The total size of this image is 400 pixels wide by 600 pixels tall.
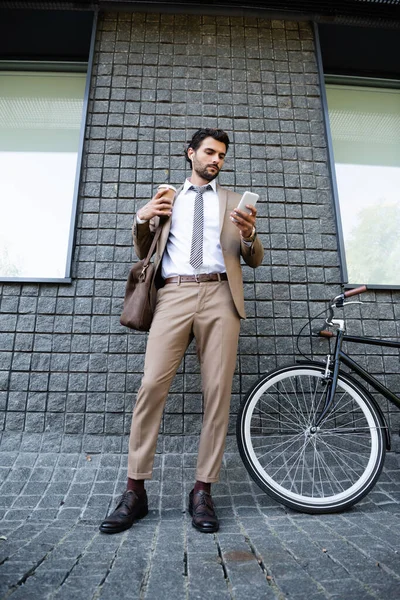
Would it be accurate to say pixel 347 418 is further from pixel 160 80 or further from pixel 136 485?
pixel 160 80

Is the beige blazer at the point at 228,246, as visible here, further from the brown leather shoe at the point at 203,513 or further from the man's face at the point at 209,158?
the brown leather shoe at the point at 203,513

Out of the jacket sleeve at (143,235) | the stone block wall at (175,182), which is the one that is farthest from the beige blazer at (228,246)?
the stone block wall at (175,182)

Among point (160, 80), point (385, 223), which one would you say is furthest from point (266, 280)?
point (160, 80)

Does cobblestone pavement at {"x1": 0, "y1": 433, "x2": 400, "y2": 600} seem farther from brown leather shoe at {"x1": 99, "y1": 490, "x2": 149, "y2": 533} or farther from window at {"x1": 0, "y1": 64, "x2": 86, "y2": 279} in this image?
window at {"x1": 0, "y1": 64, "x2": 86, "y2": 279}

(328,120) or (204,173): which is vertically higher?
(328,120)

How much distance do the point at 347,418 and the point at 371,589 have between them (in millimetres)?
1679

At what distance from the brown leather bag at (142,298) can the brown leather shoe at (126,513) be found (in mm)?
924

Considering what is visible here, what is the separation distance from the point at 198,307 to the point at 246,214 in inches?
23.5

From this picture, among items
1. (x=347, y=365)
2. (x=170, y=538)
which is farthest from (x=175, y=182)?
(x=170, y=538)

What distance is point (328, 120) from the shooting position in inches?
141

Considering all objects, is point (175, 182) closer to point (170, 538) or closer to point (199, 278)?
point (199, 278)

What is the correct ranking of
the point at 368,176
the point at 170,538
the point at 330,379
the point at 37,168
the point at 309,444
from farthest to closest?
the point at 368,176 → the point at 37,168 → the point at 309,444 → the point at 330,379 → the point at 170,538

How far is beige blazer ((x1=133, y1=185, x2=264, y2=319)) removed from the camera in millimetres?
2324

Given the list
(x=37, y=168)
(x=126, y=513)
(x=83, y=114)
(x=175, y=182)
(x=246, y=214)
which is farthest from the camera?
(x=37, y=168)
